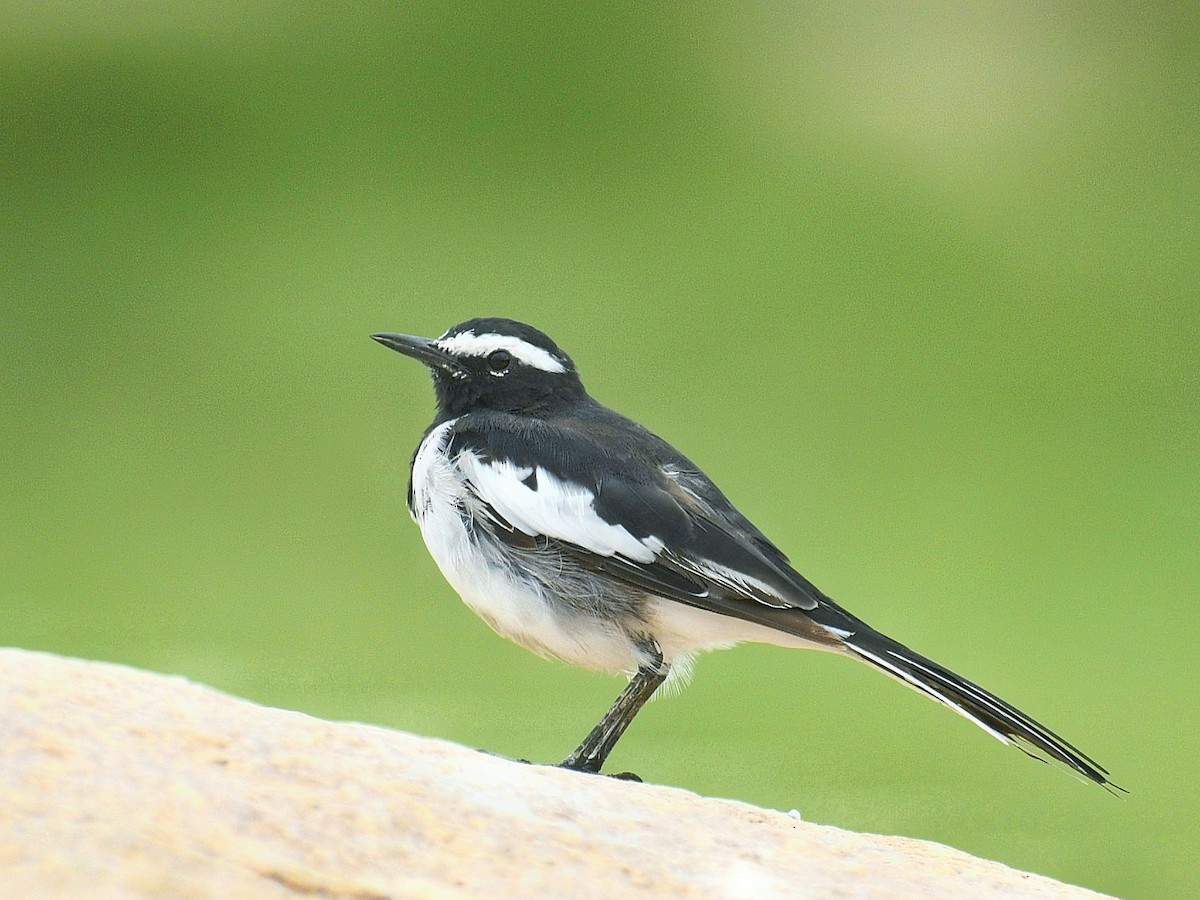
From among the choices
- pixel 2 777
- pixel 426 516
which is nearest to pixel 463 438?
pixel 426 516

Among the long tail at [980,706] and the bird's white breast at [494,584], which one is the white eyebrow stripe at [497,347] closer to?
the bird's white breast at [494,584]

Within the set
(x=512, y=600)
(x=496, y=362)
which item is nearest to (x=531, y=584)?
(x=512, y=600)

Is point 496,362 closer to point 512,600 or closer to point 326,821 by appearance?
point 512,600

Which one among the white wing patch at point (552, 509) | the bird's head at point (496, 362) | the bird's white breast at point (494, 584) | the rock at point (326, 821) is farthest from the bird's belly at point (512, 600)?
the rock at point (326, 821)

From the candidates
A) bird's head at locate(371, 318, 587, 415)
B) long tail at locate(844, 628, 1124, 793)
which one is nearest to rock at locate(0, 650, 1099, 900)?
long tail at locate(844, 628, 1124, 793)

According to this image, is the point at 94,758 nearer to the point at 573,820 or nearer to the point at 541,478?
the point at 573,820

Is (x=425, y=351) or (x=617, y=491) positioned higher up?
(x=425, y=351)
